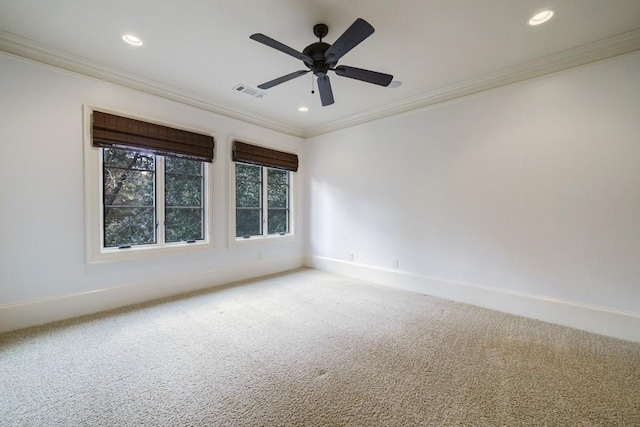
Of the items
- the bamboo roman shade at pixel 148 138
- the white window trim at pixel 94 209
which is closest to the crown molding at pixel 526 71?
the bamboo roman shade at pixel 148 138

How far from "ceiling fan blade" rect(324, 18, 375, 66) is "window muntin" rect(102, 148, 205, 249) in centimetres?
266

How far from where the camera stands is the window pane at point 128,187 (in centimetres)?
314

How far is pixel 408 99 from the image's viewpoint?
3.73m

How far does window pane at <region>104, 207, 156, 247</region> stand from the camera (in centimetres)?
314

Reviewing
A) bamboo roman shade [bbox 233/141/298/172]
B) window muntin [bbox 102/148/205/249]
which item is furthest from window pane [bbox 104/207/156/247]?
bamboo roman shade [bbox 233/141/298/172]

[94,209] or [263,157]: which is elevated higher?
[263,157]

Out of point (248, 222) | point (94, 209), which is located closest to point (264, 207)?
point (248, 222)

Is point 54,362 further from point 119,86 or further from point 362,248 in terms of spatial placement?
point 362,248

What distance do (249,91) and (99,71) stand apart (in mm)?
1640

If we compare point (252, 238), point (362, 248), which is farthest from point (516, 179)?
point (252, 238)

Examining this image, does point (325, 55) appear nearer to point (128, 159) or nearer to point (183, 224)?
point (128, 159)

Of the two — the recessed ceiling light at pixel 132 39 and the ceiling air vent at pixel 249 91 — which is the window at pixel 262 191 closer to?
the ceiling air vent at pixel 249 91

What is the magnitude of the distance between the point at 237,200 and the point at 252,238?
0.70m

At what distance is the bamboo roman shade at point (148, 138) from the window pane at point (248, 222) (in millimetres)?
1035
